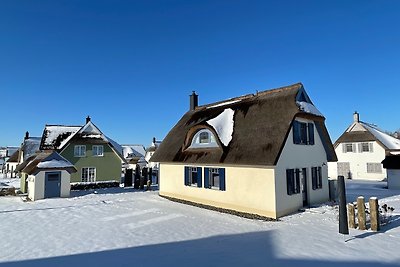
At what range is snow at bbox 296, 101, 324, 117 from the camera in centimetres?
1472

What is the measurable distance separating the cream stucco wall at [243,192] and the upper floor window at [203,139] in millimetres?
1417

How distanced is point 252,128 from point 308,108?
138 inches

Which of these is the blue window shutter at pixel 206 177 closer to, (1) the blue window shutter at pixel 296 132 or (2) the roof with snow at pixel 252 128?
(2) the roof with snow at pixel 252 128

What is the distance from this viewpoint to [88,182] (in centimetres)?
2739

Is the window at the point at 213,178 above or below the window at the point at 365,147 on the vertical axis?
below

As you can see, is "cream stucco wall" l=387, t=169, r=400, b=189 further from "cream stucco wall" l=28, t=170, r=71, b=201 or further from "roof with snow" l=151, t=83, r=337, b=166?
"cream stucco wall" l=28, t=170, r=71, b=201

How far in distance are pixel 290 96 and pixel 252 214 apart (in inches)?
271

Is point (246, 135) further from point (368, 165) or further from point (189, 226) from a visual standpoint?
point (368, 165)

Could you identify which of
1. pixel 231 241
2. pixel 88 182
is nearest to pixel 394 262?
pixel 231 241

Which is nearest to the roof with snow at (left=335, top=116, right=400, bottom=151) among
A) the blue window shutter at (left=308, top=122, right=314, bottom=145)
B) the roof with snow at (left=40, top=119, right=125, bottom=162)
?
the blue window shutter at (left=308, top=122, right=314, bottom=145)

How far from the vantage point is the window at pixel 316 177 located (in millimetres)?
15727

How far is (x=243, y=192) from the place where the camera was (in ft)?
46.7

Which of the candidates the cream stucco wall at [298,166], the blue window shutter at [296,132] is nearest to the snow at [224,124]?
the cream stucco wall at [298,166]

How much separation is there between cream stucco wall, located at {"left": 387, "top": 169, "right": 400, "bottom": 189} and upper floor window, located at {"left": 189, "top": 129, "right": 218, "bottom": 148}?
1795 cm
